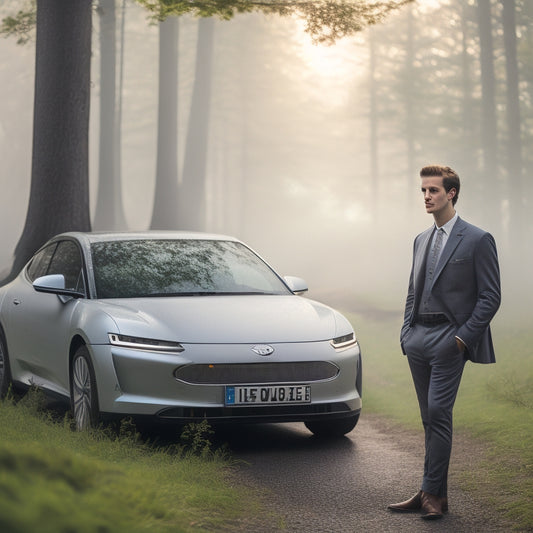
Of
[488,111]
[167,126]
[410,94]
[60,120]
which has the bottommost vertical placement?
[60,120]

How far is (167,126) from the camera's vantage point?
27.1 m

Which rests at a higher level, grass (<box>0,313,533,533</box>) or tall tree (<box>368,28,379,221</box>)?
tall tree (<box>368,28,379,221</box>)

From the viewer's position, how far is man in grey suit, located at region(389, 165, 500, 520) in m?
5.83

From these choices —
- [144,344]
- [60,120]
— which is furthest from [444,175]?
[60,120]

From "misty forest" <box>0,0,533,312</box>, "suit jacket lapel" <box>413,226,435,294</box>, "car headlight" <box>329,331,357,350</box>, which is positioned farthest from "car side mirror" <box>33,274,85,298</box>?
"misty forest" <box>0,0,533,312</box>

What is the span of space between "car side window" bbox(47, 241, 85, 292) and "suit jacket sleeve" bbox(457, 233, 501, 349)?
377cm

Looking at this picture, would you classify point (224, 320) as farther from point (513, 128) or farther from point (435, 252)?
point (513, 128)

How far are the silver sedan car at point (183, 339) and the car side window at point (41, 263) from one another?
1.52 feet

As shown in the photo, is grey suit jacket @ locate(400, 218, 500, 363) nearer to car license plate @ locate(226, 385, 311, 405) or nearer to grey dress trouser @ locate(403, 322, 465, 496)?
grey dress trouser @ locate(403, 322, 465, 496)

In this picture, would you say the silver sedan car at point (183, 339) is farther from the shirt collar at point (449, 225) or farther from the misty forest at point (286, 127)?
the misty forest at point (286, 127)

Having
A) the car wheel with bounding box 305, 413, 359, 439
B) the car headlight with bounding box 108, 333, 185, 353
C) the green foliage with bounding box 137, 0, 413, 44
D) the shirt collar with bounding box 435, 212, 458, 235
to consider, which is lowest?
the car wheel with bounding box 305, 413, 359, 439

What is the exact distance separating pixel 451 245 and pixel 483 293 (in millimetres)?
350

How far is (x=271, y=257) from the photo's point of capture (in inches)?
1848

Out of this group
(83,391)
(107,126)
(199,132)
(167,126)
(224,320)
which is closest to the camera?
(224,320)
